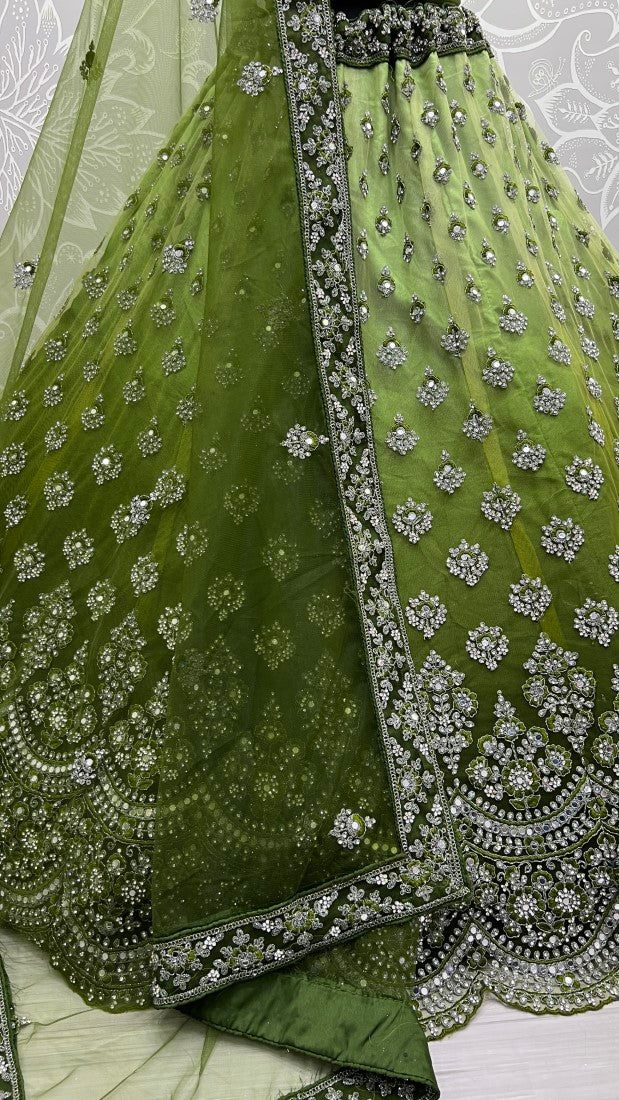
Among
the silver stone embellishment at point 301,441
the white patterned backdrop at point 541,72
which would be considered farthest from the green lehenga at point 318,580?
the white patterned backdrop at point 541,72

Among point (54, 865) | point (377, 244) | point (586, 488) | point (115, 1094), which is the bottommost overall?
point (115, 1094)

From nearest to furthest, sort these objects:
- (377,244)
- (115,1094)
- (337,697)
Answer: (115,1094) < (337,697) < (377,244)

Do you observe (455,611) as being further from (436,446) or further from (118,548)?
(118,548)

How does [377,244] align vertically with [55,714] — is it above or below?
above

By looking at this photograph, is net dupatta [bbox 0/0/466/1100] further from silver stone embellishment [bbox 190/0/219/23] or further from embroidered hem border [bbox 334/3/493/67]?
embroidered hem border [bbox 334/3/493/67]

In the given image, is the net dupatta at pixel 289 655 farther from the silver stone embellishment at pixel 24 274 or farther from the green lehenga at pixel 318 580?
the silver stone embellishment at pixel 24 274

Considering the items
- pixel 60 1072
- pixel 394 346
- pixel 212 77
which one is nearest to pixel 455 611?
pixel 394 346

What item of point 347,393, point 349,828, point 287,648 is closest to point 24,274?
point 347,393

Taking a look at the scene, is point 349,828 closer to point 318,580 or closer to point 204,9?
point 318,580
